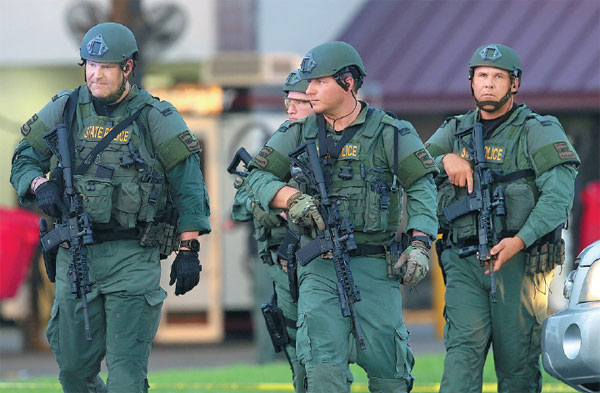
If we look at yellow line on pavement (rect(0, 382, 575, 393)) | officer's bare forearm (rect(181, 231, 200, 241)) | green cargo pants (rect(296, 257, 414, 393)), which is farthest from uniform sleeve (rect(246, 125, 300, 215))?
yellow line on pavement (rect(0, 382, 575, 393))

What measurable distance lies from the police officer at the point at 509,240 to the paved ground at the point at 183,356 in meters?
6.88

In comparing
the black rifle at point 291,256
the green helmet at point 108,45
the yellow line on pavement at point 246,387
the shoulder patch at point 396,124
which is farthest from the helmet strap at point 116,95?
the yellow line on pavement at point 246,387

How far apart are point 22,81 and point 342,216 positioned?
10875mm

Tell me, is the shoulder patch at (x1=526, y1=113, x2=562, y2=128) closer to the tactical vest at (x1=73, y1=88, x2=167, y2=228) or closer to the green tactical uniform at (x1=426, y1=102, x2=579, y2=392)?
the green tactical uniform at (x1=426, y1=102, x2=579, y2=392)

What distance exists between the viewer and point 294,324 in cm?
823

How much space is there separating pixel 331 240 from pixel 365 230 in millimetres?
225

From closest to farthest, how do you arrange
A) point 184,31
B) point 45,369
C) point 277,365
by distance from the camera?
point 277,365
point 45,369
point 184,31

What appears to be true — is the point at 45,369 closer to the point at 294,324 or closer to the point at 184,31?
the point at 184,31

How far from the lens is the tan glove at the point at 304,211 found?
6.96m

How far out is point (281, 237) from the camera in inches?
333

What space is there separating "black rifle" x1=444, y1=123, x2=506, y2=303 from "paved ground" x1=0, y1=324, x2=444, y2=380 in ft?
22.8

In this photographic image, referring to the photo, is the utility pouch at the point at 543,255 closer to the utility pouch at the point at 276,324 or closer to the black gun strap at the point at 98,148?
the utility pouch at the point at 276,324

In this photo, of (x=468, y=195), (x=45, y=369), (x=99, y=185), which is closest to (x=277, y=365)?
(x=45, y=369)

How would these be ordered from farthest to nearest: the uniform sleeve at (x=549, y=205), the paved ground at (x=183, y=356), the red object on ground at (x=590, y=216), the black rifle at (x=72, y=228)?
the red object on ground at (x=590, y=216) < the paved ground at (x=183, y=356) < the uniform sleeve at (x=549, y=205) < the black rifle at (x=72, y=228)
